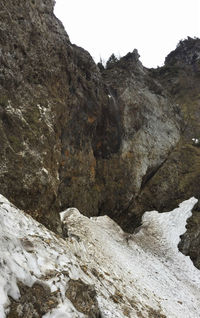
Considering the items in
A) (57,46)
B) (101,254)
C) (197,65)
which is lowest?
(101,254)

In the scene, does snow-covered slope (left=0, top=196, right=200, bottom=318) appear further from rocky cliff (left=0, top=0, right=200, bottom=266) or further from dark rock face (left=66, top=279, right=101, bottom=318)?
rocky cliff (left=0, top=0, right=200, bottom=266)

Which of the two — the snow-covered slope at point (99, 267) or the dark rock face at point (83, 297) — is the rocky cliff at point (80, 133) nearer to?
the snow-covered slope at point (99, 267)

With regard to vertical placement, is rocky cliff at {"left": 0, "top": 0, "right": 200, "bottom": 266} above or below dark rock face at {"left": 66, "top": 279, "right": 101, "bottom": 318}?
above

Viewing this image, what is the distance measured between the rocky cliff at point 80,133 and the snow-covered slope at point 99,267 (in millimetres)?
1181

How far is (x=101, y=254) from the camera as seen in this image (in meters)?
10.4

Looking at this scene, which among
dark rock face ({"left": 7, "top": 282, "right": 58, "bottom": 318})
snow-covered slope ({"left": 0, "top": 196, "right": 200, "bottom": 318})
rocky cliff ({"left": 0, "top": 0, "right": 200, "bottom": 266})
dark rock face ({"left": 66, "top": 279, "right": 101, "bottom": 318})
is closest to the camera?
dark rock face ({"left": 7, "top": 282, "right": 58, "bottom": 318})

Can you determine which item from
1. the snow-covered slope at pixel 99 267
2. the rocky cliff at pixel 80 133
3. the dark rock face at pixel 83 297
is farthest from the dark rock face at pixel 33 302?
the rocky cliff at pixel 80 133

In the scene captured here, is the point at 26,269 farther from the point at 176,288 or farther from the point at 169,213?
the point at 169,213

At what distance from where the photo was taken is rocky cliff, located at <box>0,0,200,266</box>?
9727 mm

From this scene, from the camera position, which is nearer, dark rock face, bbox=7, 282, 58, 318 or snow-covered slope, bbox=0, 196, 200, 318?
dark rock face, bbox=7, 282, 58, 318

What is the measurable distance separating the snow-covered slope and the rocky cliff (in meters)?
1.18

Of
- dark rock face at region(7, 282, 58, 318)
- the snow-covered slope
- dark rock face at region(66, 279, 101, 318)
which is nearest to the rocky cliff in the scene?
the snow-covered slope

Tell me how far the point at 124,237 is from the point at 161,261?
7.55 feet

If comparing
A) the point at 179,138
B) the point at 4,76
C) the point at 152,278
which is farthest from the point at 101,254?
the point at 179,138
